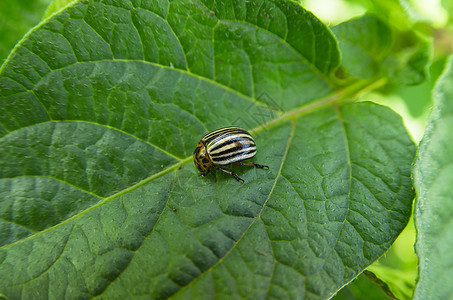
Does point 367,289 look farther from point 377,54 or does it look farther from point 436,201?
point 377,54

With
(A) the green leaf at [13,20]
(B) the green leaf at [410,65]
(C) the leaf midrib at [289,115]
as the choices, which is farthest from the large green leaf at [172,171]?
(A) the green leaf at [13,20]

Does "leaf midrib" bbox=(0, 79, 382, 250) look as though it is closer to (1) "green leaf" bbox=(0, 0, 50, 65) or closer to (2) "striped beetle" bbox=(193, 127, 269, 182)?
(2) "striped beetle" bbox=(193, 127, 269, 182)

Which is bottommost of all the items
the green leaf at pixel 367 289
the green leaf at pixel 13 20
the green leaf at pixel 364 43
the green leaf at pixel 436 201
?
the green leaf at pixel 367 289

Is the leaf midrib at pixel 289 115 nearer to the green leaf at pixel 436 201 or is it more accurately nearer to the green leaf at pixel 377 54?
the green leaf at pixel 377 54

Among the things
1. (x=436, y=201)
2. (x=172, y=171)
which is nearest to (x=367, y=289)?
(x=436, y=201)

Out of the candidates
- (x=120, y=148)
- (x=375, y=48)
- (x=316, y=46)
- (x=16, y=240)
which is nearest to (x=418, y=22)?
(x=375, y=48)

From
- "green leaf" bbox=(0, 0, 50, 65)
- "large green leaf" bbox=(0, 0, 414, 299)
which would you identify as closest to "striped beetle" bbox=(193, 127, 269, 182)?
"large green leaf" bbox=(0, 0, 414, 299)
